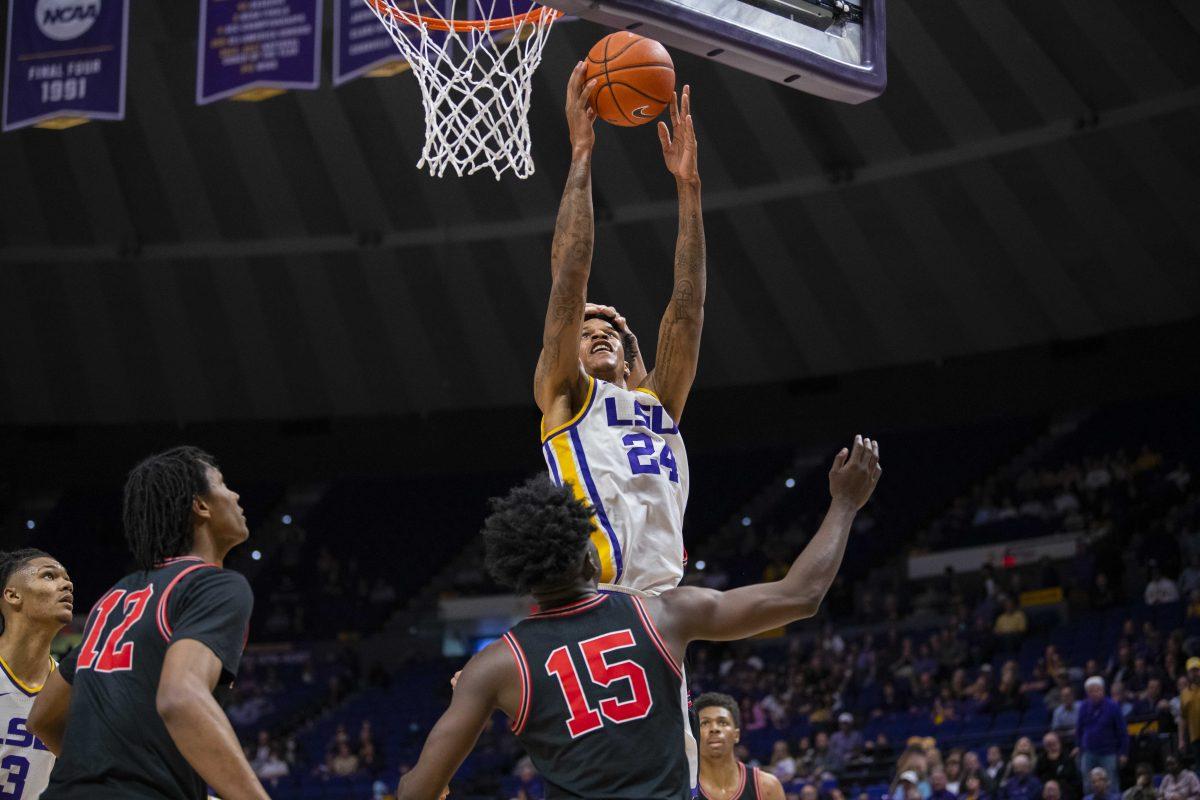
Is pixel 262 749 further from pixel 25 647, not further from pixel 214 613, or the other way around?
Answer: pixel 214 613

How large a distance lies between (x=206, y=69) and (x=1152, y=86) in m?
11.5

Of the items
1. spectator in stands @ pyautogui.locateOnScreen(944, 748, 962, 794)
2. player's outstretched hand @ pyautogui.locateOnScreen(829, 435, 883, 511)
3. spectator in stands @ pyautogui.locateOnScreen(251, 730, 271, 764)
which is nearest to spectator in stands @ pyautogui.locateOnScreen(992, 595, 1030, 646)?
spectator in stands @ pyautogui.locateOnScreen(944, 748, 962, 794)

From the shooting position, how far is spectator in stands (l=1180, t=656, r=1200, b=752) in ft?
39.7

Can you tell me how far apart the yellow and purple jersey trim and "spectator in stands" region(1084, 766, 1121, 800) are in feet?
26.7

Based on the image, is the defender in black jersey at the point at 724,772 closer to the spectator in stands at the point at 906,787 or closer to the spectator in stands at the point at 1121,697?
the spectator in stands at the point at 906,787

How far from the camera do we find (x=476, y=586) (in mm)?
24828

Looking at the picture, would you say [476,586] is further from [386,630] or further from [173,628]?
[173,628]

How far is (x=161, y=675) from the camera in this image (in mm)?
3547

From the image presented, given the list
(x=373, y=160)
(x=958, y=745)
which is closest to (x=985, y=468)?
(x=958, y=745)

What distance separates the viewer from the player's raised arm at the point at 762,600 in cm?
371

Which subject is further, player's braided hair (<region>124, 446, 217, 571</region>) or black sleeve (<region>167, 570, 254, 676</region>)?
player's braided hair (<region>124, 446, 217, 571</region>)

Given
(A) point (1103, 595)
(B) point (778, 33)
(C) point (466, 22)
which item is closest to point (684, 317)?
(B) point (778, 33)

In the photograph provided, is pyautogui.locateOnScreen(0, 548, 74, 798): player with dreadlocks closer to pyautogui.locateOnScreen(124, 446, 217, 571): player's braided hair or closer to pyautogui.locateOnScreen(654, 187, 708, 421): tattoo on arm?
pyautogui.locateOnScreen(124, 446, 217, 571): player's braided hair

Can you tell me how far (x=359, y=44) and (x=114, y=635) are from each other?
1031 cm
